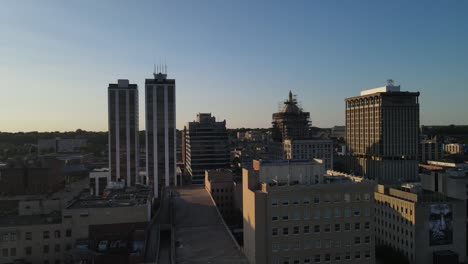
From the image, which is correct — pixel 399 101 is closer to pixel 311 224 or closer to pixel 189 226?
pixel 189 226

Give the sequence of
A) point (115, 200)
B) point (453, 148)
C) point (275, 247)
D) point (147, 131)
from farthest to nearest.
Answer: point (453, 148), point (147, 131), point (115, 200), point (275, 247)

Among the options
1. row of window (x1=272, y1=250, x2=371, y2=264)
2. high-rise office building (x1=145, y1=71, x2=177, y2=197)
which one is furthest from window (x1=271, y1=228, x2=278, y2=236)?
high-rise office building (x1=145, y1=71, x2=177, y2=197)

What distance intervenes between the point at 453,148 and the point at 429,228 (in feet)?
500

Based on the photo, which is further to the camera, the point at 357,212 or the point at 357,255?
the point at 357,255

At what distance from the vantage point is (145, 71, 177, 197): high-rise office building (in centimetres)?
10401

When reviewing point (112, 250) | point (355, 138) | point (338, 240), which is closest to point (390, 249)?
point (338, 240)

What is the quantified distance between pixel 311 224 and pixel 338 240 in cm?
303

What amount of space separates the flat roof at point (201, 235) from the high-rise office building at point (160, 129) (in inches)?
1292

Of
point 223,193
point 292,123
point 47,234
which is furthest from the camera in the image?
point 292,123

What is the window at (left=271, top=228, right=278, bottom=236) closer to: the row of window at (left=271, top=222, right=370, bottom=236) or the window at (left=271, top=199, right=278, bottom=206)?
the row of window at (left=271, top=222, right=370, bottom=236)

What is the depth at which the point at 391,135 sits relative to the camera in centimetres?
12181

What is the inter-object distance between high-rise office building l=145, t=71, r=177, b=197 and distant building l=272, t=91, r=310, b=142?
56.9 m

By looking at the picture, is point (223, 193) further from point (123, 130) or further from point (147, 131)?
point (123, 130)

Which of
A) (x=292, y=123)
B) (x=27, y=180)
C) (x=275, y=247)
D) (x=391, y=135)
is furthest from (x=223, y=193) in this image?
(x=292, y=123)
